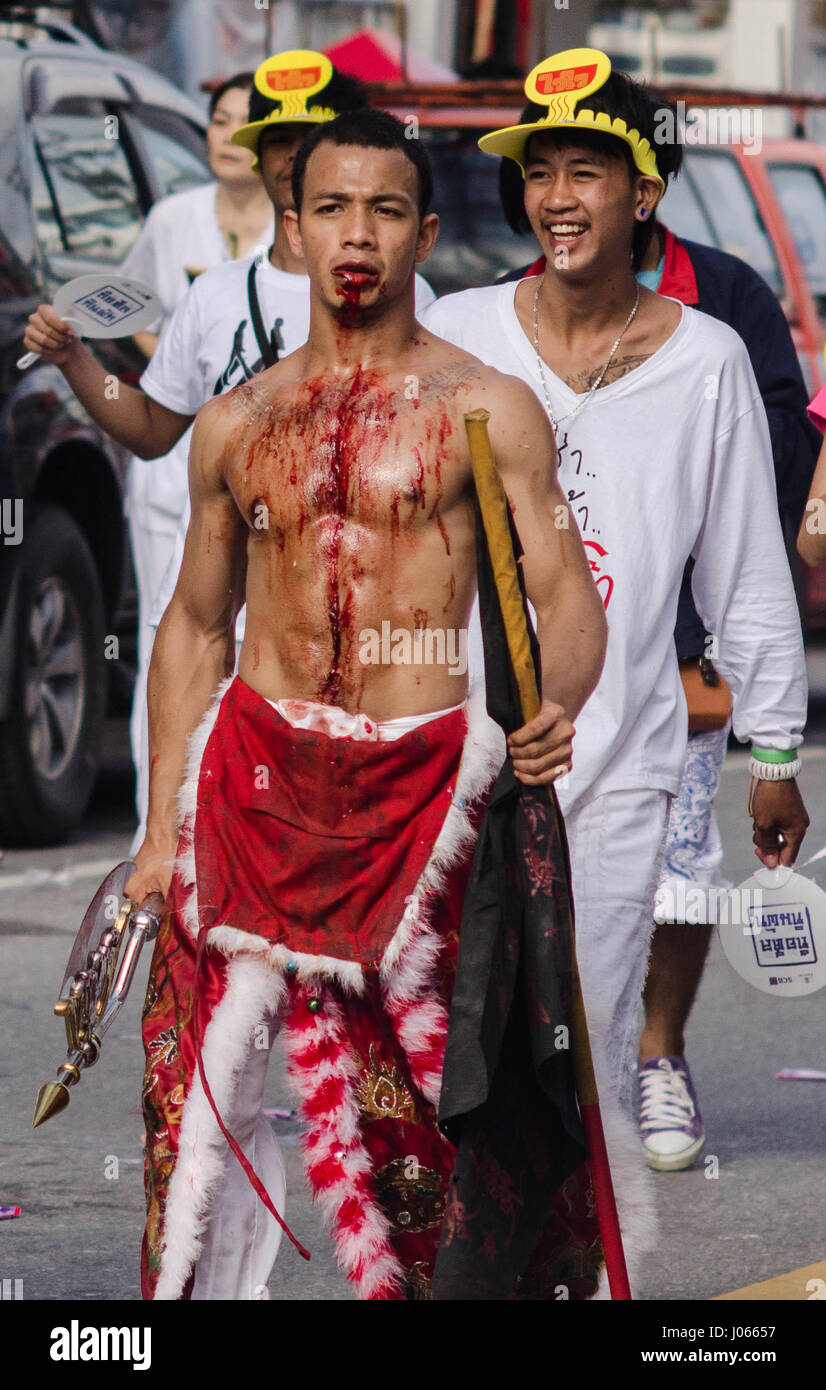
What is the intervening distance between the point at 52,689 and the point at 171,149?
7.04 ft

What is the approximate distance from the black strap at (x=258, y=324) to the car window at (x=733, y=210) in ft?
18.1

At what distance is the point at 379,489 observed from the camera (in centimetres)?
351

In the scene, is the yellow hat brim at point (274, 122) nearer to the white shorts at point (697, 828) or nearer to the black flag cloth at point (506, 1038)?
the white shorts at point (697, 828)

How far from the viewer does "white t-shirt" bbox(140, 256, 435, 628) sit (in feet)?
16.9

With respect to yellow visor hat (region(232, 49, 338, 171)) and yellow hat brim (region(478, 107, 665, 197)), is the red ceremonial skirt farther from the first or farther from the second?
yellow visor hat (region(232, 49, 338, 171))

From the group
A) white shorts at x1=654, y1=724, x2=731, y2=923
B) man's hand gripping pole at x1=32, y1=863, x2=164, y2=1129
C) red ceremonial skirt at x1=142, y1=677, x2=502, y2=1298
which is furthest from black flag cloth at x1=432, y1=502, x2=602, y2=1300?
white shorts at x1=654, y1=724, x2=731, y2=923

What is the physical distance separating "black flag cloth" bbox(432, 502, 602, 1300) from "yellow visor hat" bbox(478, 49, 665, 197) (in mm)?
1065

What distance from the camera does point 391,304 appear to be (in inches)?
140

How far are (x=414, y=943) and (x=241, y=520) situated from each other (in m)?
0.71

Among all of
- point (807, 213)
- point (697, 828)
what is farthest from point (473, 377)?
point (807, 213)

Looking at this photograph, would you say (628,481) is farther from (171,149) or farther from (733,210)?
(733,210)

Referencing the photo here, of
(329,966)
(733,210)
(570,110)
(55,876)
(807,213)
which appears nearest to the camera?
(329,966)

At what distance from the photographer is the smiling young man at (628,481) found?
4.10 meters
